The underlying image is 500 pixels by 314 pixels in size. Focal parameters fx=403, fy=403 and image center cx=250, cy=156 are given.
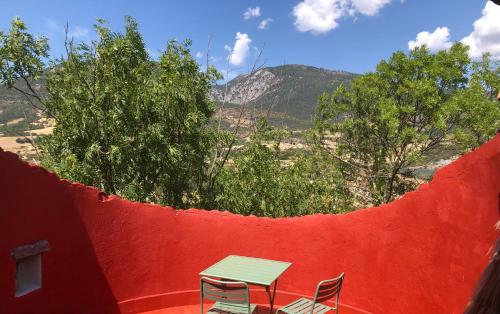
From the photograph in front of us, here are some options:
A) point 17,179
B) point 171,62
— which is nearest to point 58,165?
point 171,62

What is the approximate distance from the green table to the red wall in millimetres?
792

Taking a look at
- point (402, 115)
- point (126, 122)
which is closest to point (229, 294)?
point (126, 122)

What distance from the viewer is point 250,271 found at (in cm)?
416

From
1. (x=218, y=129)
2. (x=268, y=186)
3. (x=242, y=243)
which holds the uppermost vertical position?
(x=218, y=129)

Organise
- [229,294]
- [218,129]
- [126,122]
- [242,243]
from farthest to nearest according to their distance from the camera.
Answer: [218,129]
[126,122]
[242,243]
[229,294]

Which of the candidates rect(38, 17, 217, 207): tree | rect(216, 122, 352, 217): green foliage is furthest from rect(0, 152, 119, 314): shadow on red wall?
rect(216, 122, 352, 217): green foliage

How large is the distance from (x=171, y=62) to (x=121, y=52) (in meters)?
1.14

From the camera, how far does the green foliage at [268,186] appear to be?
9.88 metres

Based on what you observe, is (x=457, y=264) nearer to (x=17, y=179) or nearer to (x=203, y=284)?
(x=203, y=284)

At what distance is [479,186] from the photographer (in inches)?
148

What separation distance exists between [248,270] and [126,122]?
5.03 meters

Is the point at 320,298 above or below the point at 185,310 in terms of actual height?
above

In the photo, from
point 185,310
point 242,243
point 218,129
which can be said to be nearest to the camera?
point 185,310

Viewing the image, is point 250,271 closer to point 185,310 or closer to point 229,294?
point 229,294
